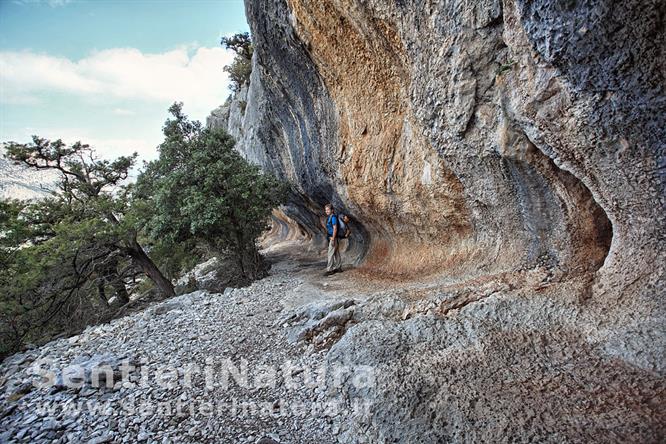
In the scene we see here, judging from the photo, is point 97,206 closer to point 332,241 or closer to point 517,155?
point 332,241

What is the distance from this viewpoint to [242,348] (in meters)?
5.58

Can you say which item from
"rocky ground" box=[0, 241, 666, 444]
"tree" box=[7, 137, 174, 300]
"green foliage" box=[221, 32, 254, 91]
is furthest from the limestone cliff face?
"green foliage" box=[221, 32, 254, 91]

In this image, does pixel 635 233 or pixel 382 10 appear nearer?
pixel 635 233

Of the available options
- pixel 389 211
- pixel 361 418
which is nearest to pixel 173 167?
pixel 389 211

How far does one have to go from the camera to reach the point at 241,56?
2484cm

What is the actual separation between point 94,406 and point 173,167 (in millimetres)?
8803

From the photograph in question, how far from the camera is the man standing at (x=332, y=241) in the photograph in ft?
32.4

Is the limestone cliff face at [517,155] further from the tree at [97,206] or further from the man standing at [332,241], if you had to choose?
the tree at [97,206]

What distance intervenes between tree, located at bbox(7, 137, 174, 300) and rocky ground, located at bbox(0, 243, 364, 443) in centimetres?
381

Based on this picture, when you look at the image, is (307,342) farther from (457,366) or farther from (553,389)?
(553,389)

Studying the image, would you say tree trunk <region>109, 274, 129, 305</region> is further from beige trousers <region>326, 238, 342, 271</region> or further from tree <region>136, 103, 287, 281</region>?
beige trousers <region>326, 238, 342, 271</region>

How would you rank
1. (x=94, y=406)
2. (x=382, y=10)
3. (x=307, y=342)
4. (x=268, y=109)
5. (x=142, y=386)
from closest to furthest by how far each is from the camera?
(x=94, y=406)
(x=142, y=386)
(x=307, y=342)
(x=382, y=10)
(x=268, y=109)

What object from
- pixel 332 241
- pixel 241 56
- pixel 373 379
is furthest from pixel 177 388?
pixel 241 56

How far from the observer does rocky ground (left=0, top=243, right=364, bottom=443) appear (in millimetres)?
3719
